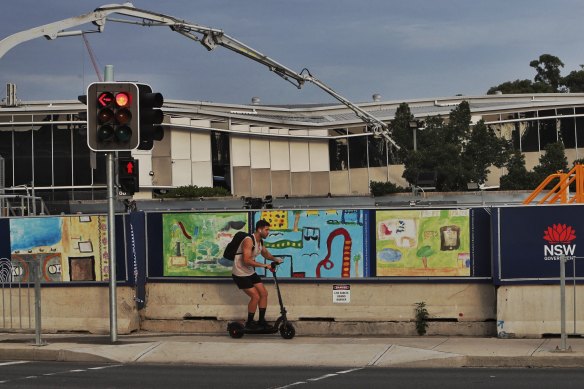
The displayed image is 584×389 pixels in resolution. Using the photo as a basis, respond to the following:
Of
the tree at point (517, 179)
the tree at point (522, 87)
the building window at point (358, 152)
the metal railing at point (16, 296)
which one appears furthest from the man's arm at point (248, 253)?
the tree at point (522, 87)

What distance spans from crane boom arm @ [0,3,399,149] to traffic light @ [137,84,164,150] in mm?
11328

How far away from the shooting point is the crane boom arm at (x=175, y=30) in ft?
95.8

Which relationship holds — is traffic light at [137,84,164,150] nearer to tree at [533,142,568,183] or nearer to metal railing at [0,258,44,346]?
metal railing at [0,258,44,346]

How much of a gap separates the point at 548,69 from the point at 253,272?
327ft

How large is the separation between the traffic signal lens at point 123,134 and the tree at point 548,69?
9818 cm

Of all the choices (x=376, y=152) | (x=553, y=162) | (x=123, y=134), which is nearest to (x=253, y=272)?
(x=123, y=134)

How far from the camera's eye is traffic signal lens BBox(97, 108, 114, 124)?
17031 mm

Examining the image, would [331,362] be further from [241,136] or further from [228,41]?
[241,136]

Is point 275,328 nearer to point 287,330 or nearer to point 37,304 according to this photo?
point 287,330

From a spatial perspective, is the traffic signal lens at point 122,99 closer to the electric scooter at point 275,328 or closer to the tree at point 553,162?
the electric scooter at point 275,328

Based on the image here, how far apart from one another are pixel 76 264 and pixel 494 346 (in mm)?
7541

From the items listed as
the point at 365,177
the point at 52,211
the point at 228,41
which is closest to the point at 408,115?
the point at 365,177

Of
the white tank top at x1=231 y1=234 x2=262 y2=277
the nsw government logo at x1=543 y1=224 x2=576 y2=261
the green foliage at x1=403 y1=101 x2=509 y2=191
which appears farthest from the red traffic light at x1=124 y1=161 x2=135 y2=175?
the green foliage at x1=403 y1=101 x2=509 y2=191

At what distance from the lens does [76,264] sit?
18844mm
